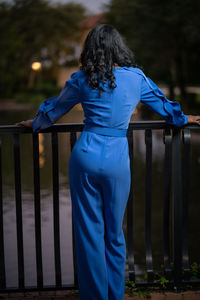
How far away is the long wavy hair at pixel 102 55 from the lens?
2.53 metres

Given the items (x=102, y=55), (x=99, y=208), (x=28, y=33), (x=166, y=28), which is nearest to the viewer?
(x=102, y=55)

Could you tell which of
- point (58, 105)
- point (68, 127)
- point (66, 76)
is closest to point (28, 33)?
point (66, 76)

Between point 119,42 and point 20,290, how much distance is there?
1919 mm

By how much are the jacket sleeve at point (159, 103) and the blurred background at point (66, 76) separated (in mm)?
1977

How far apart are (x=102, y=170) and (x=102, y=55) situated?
64 cm

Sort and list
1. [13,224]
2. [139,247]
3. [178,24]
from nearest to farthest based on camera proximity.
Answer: [139,247] < [13,224] < [178,24]

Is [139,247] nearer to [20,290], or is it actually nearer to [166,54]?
[20,290]

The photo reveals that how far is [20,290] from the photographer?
332cm

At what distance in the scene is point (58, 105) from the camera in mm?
2766

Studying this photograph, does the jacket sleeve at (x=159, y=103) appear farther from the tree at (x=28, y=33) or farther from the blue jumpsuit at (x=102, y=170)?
the tree at (x=28, y=33)

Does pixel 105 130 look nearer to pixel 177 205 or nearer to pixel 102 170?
pixel 102 170

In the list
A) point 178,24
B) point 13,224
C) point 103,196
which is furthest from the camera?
point 178,24

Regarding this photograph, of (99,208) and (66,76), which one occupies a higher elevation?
(66,76)

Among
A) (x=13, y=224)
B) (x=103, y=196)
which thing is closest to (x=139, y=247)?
(x=13, y=224)
